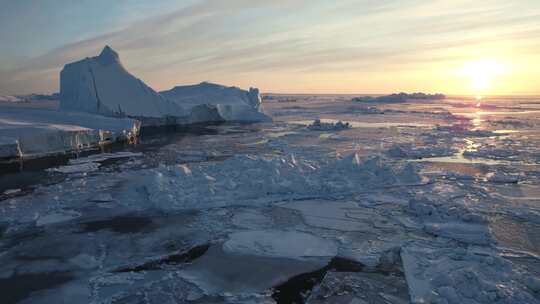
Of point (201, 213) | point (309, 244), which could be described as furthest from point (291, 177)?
point (309, 244)

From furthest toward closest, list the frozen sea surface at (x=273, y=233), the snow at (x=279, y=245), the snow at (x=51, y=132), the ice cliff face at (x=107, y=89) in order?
the ice cliff face at (x=107, y=89), the snow at (x=51, y=132), the snow at (x=279, y=245), the frozen sea surface at (x=273, y=233)

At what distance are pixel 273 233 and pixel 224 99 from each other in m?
24.1

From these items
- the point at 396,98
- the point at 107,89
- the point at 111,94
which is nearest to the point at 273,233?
the point at 111,94

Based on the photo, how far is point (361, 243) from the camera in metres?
5.14

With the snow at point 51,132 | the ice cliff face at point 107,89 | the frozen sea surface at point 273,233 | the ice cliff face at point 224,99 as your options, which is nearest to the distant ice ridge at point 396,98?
the ice cliff face at point 224,99

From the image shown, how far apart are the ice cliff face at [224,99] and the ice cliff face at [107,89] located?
13.4 feet

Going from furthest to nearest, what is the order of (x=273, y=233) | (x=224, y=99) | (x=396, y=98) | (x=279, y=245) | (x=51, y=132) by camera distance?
(x=396, y=98)
(x=224, y=99)
(x=51, y=132)
(x=273, y=233)
(x=279, y=245)

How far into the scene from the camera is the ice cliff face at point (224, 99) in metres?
27.2

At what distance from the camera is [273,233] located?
5.53 m

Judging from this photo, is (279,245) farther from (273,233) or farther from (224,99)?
(224,99)

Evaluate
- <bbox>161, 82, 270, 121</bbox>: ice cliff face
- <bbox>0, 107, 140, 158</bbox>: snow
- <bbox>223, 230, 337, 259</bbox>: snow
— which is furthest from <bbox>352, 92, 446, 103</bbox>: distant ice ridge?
<bbox>223, 230, 337, 259</bbox>: snow

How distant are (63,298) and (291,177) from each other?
5023 millimetres

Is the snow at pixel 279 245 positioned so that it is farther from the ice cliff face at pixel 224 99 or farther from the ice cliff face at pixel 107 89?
the ice cliff face at pixel 224 99

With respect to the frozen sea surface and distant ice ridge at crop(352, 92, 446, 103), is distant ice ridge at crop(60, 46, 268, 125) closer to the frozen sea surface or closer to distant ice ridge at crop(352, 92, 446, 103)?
the frozen sea surface
